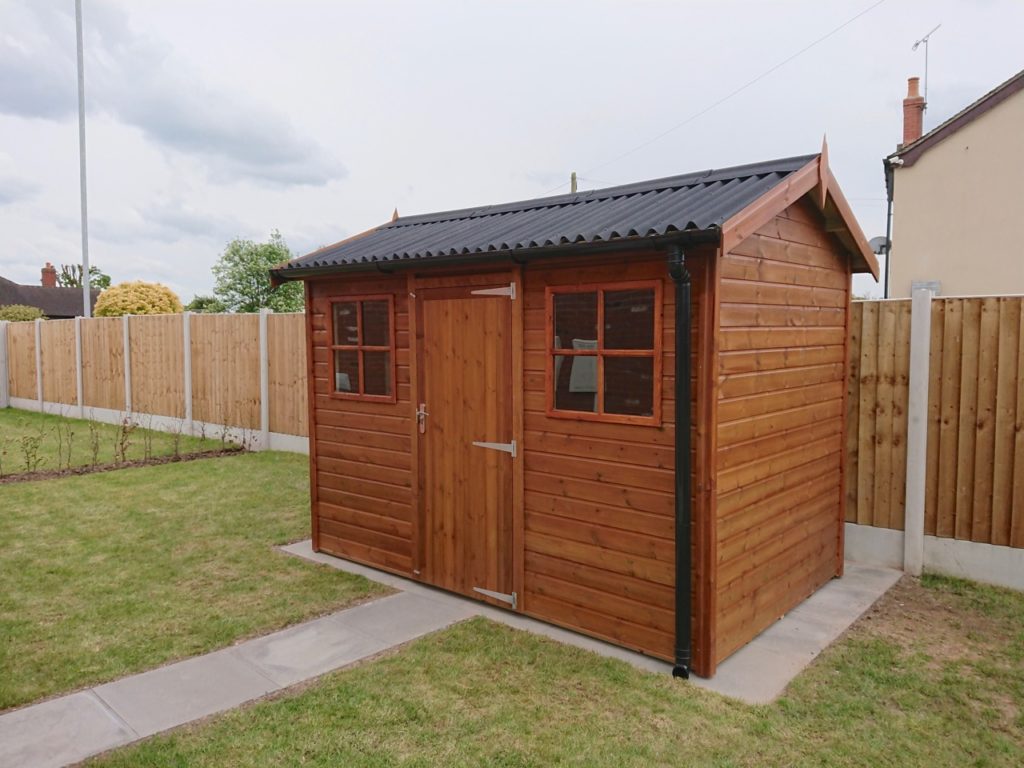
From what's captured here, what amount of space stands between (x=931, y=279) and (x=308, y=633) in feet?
44.2

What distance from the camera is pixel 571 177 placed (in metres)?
16.1

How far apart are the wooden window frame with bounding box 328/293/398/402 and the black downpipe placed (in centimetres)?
233

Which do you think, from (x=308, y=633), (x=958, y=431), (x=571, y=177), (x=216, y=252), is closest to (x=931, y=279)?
(x=571, y=177)

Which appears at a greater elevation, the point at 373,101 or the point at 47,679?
the point at 373,101

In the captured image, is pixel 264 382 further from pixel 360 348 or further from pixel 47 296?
pixel 47 296

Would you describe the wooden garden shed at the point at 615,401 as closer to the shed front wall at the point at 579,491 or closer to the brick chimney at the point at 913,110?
the shed front wall at the point at 579,491

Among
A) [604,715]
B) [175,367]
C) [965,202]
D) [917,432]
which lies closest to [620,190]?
[917,432]

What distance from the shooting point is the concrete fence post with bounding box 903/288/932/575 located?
200 inches

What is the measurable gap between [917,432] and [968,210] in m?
9.96

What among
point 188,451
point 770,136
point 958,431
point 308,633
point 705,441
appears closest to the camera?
point 705,441

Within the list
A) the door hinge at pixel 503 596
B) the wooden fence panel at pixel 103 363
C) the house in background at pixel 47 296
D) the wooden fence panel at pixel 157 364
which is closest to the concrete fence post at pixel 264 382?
the wooden fence panel at pixel 157 364

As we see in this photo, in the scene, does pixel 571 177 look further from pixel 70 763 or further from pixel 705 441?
pixel 70 763

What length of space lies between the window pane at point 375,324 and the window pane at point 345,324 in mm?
112

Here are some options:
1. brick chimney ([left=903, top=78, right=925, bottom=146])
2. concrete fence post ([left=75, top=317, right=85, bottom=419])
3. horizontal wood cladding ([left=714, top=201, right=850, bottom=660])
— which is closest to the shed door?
horizontal wood cladding ([left=714, top=201, right=850, bottom=660])
